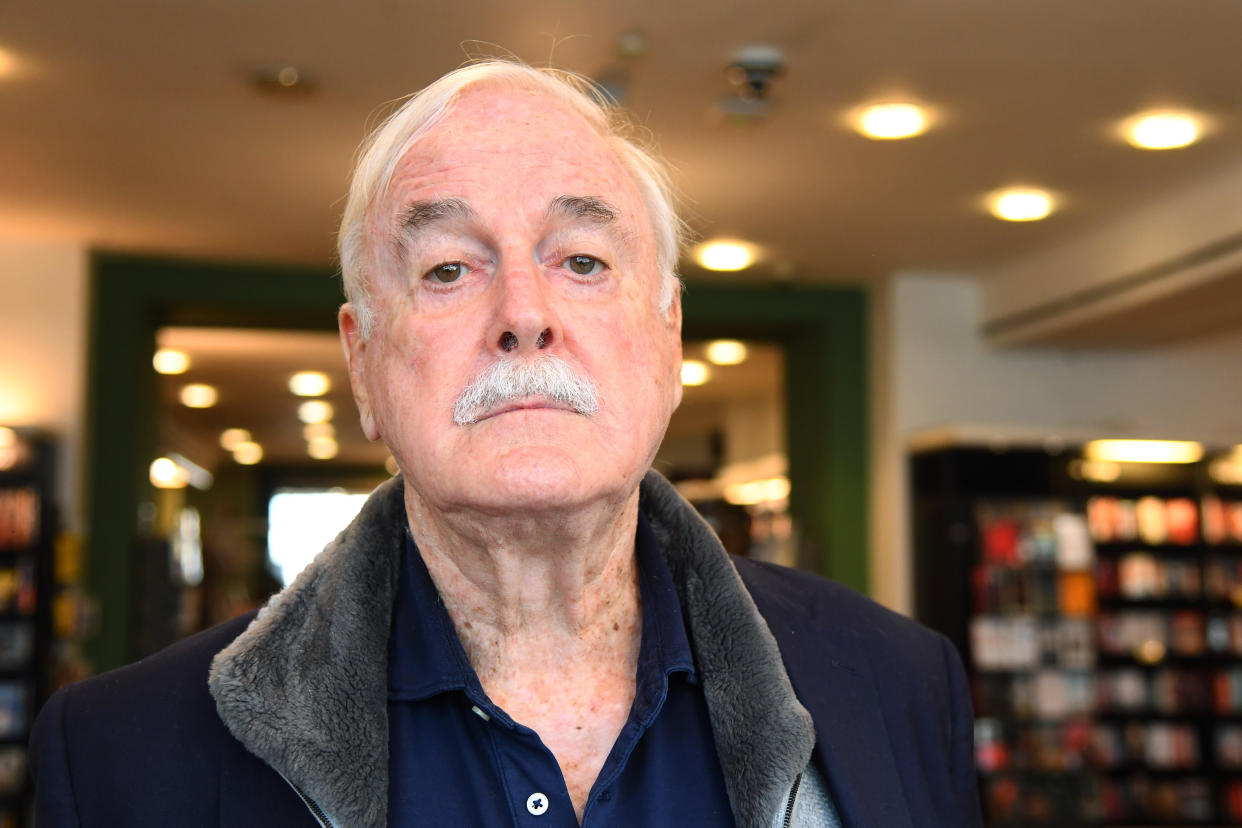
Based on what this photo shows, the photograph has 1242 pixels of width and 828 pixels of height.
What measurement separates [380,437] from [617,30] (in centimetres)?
289

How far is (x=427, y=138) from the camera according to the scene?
1360 millimetres

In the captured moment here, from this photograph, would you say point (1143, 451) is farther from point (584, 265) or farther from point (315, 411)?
point (315, 411)

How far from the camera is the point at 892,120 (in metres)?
4.77

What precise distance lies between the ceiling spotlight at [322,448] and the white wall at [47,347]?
9.28 meters

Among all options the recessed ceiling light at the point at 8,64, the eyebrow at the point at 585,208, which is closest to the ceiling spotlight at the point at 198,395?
the recessed ceiling light at the point at 8,64

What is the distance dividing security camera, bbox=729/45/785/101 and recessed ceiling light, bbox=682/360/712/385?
5.34m

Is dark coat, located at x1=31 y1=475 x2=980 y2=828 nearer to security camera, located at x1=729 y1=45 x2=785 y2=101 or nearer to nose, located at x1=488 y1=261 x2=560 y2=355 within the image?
nose, located at x1=488 y1=261 x2=560 y2=355

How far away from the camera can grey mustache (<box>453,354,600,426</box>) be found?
122cm

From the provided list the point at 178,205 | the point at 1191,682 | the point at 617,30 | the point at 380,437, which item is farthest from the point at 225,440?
the point at 380,437

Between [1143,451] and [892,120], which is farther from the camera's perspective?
[1143,451]

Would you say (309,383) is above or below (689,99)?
above

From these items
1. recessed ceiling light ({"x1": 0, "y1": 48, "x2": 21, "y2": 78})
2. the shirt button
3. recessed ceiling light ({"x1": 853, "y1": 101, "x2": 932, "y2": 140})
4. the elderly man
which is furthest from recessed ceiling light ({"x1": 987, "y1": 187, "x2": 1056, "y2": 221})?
the shirt button

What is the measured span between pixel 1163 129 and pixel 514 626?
4318 millimetres

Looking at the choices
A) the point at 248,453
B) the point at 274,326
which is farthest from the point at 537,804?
the point at 248,453
